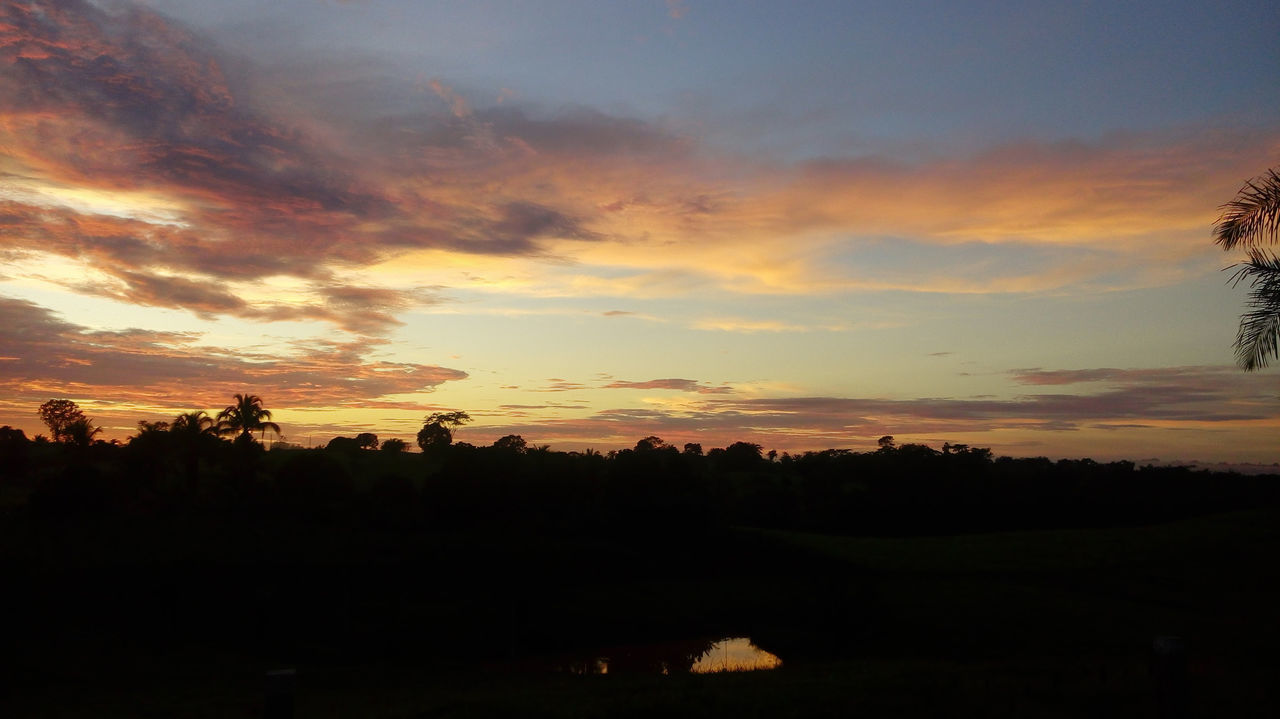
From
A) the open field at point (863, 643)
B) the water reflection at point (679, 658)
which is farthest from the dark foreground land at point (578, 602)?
the water reflection at point (679, 658)

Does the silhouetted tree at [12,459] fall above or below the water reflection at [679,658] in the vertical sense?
above

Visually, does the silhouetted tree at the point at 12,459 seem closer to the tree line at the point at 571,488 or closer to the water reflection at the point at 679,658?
the tree line at the point at 571,488

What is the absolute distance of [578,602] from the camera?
42.7 metres

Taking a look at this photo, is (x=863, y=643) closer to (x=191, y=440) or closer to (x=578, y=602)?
(x=578, y=602)

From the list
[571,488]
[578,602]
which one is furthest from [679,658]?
[571,488]

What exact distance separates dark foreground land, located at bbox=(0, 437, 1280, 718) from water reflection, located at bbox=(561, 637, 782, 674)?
764 millimetres

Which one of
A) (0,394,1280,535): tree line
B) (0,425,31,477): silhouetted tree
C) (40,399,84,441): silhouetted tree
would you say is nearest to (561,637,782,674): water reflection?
(0,394,1280,535): tree line

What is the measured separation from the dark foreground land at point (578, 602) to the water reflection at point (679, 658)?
2.51 feet

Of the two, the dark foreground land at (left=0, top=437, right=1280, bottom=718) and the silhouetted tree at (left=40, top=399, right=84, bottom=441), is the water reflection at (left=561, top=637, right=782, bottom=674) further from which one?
the silhouetted tree at (left=40, top=399, right=84, bottom=441)

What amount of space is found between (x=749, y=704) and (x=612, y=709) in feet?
7.86

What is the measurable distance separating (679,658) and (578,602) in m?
10.8

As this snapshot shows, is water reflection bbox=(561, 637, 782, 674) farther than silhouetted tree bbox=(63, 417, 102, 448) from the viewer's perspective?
No

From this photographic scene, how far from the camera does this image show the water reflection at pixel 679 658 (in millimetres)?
30844

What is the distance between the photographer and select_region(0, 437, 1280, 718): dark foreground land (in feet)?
53.9
